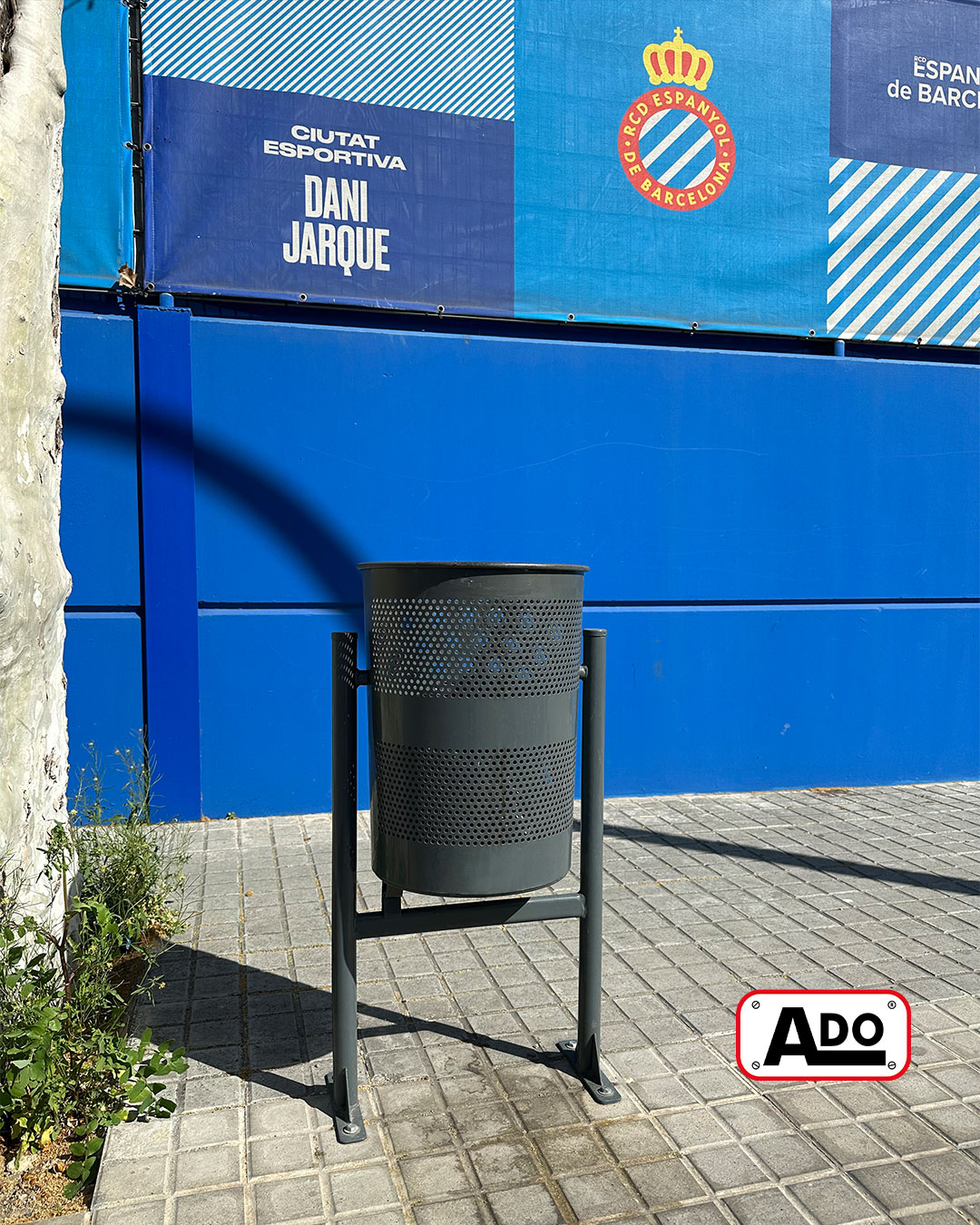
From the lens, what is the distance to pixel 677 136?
6.55m

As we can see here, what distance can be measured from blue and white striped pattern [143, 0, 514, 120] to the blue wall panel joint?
1.50 metres

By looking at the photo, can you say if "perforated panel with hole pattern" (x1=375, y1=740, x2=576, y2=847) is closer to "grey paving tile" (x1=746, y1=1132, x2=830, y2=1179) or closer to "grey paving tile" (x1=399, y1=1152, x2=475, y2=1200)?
"grey paving tile" (x1=399, y1=1152, x2=475, y2=1200)

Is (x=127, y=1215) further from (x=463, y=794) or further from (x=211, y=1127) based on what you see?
(x=463, y=794)

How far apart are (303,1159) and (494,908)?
0.84m

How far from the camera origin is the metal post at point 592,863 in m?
3.16

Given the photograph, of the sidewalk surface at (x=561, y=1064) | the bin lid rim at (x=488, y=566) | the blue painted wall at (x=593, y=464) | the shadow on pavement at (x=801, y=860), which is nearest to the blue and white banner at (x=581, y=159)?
the blue painted wall at (x=593, y=464)

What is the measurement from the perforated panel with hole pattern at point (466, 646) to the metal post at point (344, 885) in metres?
0.11

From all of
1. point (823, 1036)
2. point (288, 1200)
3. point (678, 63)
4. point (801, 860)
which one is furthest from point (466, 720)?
point (678, 63)

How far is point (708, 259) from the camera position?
262 inches

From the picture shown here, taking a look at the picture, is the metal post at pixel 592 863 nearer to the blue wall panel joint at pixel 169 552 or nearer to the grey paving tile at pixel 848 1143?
the grey paving tile at pixel 848 1143

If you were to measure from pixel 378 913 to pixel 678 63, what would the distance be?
5890mm

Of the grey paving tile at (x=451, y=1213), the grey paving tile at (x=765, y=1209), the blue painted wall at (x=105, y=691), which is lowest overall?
the grey paving tile at (x=765, y=1209)

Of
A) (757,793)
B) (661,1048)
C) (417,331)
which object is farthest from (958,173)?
(661,1048)

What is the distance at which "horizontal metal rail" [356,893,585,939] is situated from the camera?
298 centimetres
